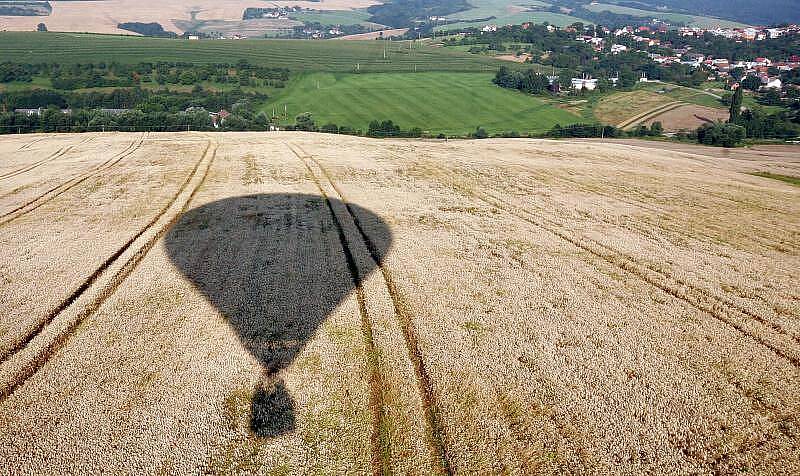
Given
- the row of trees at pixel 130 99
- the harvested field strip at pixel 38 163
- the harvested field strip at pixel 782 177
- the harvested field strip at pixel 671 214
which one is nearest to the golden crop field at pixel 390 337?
the harvested field strip at pixel 671 214

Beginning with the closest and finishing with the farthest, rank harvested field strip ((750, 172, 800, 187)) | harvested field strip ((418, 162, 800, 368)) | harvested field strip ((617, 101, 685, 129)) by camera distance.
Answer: harvested field strip ((418, 162, 800, 368)), harvested field strip ((750, 172, 800, 187)), harvested field strip ((617, 101, 685, 129))

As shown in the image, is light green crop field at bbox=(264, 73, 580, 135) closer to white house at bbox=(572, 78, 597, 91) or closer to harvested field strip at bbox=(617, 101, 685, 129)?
harvested field strip at bbox=(617, 101, 685, 129)

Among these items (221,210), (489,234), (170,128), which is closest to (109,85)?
(170,128)

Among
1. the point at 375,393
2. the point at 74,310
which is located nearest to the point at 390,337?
the point at 375,393

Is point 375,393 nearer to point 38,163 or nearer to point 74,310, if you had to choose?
point 74,310

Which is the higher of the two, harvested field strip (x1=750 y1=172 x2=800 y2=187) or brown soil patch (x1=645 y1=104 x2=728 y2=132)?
brown soil patch (x1=645 y1=104 x2=728 y2=132)

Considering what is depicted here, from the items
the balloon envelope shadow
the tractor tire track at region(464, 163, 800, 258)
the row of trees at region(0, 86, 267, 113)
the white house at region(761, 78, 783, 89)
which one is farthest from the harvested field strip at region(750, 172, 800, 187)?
the white house at region(761, 78, 783, 89)
